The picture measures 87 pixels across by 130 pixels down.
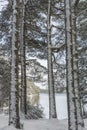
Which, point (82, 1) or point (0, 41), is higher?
point (82, 1)

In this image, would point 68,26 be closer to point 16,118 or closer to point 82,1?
point 16,118

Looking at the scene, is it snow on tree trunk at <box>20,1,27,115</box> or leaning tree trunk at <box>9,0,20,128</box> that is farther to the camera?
snow on tree trunk at <box>20,1,27,115</box>

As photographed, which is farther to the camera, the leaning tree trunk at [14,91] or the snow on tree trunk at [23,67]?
the snow on tree trunk at [23,67]

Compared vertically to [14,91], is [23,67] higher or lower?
higher

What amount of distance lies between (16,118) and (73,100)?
197cm

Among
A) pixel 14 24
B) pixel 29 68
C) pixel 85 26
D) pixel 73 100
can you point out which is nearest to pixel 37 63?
pixel 29 68

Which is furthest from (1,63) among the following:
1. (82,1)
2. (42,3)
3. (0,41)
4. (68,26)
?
(68,26)

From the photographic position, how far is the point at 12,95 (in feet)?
30.7

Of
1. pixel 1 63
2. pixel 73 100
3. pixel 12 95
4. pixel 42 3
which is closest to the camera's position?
pixel 73 100

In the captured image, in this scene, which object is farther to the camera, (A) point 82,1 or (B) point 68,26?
(A) point 82,1

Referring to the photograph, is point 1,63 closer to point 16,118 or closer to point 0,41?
point 0,41

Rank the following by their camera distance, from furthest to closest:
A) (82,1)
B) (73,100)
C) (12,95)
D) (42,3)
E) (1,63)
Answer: (1,63) → (82,1) → (42,3) → (12,95) → (73,100)

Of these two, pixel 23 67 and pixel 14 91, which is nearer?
pixel 14 91

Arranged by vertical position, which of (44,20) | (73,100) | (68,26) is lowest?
(73,100)
